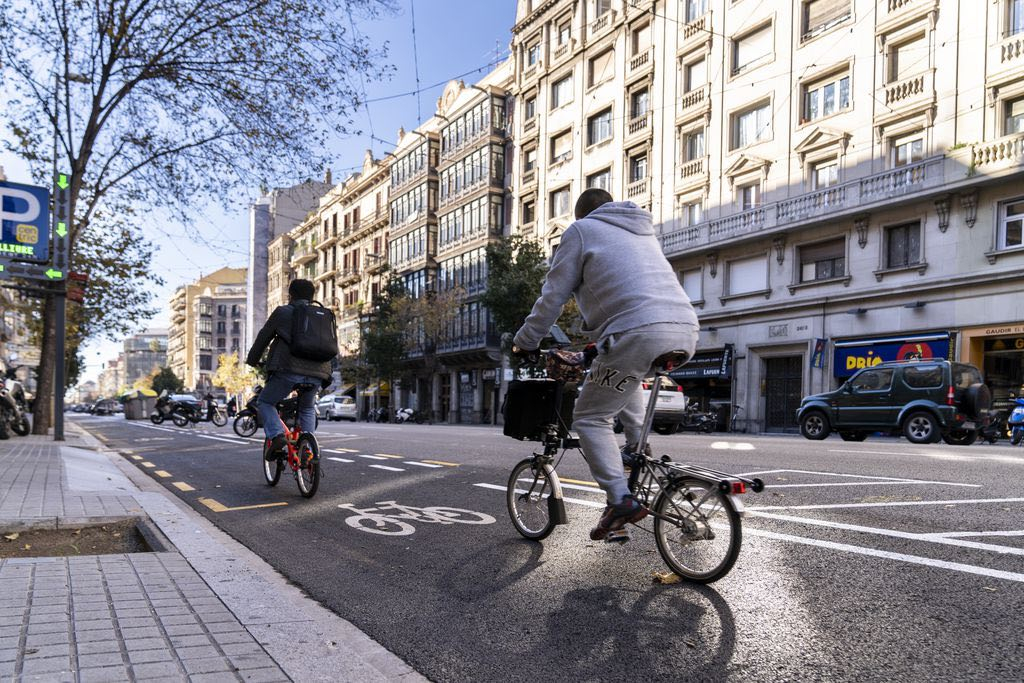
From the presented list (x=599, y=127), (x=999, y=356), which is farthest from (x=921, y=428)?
(x=599, y=127)

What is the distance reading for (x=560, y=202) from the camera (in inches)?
1547

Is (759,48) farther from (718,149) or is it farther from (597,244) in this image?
(597,244)

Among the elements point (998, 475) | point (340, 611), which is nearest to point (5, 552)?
point (340, 611)

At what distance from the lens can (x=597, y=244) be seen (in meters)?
3.90

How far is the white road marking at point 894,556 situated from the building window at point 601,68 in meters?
33.9

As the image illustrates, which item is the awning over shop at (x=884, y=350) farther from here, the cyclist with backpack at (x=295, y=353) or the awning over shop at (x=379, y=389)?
the awning over shop at (x=379, y=389)

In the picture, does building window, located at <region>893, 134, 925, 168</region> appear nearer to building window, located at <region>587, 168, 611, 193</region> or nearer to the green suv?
the green suv

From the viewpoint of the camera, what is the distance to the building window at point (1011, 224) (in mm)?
20531

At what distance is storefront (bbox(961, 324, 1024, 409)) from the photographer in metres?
20.7

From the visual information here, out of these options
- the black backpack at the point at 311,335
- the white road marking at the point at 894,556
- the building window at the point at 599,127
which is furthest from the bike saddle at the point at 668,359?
the building window at the point at 599,127

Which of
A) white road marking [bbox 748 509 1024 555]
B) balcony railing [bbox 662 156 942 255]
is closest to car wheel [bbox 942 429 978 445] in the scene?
balcony railing [bbox 662 156 942 255]

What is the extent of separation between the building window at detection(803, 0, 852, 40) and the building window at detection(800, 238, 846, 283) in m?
7.18

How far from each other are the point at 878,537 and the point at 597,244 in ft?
7.83

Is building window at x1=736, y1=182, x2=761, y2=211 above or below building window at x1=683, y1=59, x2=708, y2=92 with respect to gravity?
below
